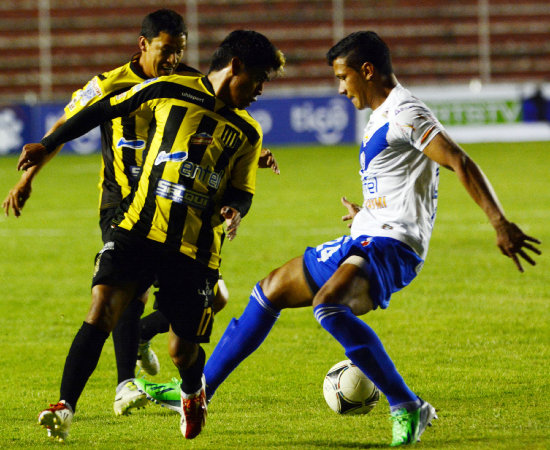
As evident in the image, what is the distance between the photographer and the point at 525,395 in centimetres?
553

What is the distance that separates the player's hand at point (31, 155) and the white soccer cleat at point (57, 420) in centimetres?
107

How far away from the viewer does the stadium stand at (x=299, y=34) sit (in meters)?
31.2

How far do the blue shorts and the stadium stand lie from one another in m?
26.2

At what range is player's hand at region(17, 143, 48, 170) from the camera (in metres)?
4.70

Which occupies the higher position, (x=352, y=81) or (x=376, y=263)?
(x=352, y=81)

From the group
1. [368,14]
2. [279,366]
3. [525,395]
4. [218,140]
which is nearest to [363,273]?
[218,140]

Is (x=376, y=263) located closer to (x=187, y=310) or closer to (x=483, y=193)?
(x=483, y=193)

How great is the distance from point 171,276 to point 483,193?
1430 millimetres

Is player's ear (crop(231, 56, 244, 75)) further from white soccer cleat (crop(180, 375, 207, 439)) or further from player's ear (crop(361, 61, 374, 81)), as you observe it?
white soccer cleat (crop(180, 375, 207, 439))

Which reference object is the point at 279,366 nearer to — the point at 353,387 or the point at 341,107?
the point at 353,387

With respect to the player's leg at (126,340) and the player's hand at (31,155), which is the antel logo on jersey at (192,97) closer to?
the player's hand at (31,155)

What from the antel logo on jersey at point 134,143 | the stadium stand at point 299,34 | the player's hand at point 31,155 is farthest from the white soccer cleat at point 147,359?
the stadium stand at point 299,34

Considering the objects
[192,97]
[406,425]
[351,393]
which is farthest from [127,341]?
[406,425]

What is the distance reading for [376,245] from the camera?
475 centimetres
